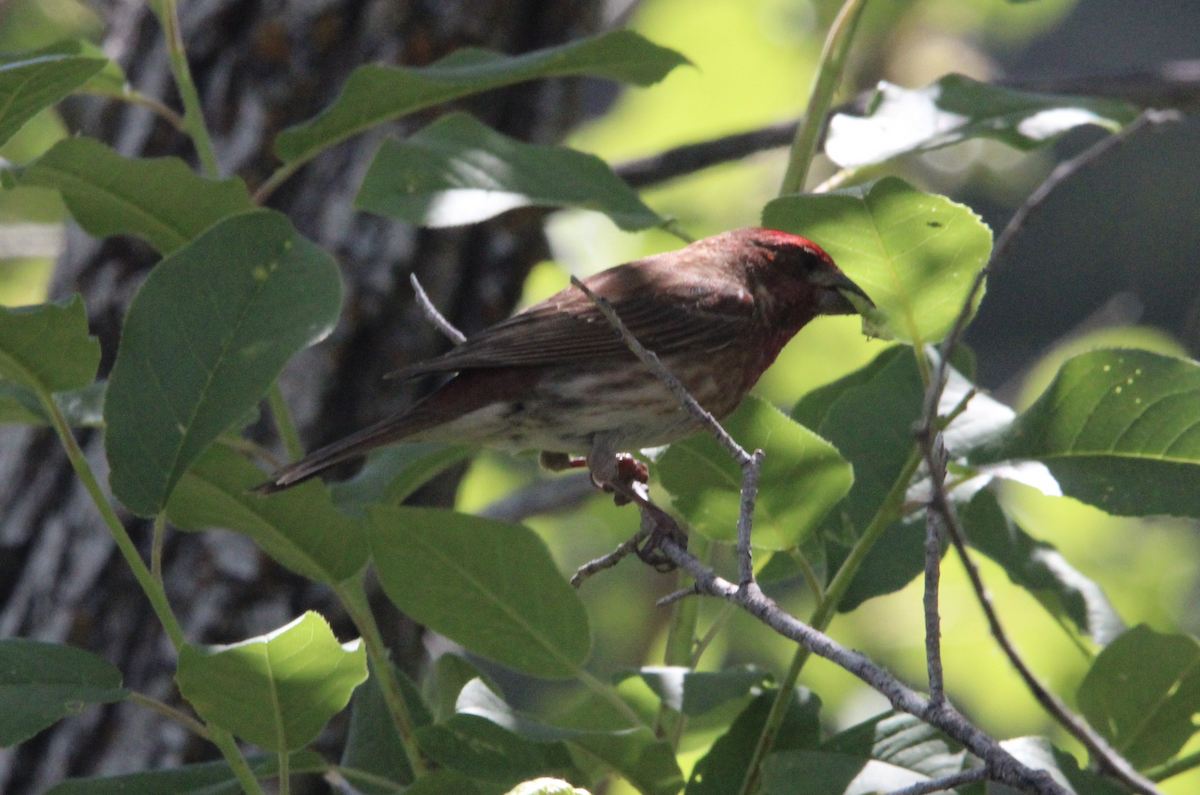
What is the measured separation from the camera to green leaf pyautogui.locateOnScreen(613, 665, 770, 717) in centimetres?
222

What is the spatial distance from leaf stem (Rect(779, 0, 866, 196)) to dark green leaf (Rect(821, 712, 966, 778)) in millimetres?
1164

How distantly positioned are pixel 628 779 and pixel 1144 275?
1180 centimetres

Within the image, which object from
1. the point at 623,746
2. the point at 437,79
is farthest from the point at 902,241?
the point at 437,79

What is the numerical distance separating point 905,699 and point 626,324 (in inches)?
71.4

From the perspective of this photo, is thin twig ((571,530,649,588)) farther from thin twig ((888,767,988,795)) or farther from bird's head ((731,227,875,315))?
bird's head ((731,227,875,315))

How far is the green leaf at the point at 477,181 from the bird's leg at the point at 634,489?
0.67 metres

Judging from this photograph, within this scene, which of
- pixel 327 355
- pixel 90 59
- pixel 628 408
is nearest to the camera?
pixel 90 59

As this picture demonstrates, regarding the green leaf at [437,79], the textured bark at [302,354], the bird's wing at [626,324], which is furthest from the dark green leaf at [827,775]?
the textured bark at [302,354]

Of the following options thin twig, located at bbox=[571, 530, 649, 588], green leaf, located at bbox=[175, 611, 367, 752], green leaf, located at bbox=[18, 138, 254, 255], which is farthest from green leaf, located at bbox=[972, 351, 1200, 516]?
green leaf, located at bbox=[18, 138, 254, 255]

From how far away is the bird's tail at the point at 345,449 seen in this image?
8.08 ft

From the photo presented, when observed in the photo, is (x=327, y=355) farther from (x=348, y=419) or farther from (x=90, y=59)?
(x=90, y=59)

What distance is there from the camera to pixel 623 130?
6152 mm

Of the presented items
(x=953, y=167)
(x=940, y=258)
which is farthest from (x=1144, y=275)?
(x=940, y=258)

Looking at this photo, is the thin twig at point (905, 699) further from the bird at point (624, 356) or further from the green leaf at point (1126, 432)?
the bird at point (624, 356)
